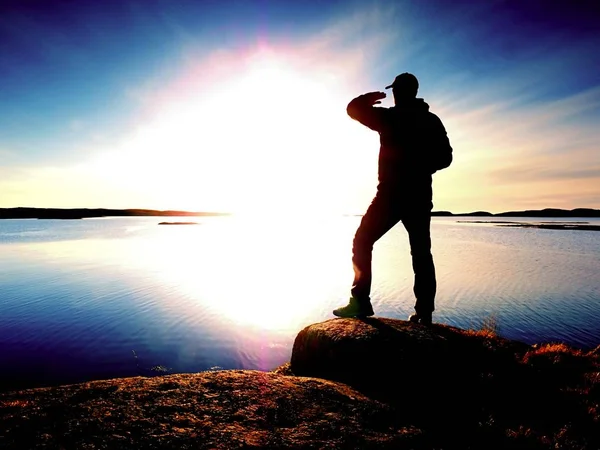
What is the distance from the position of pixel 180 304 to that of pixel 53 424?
41.1ft

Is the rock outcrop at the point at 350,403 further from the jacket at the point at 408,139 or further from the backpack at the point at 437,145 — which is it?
the backpack at the point at 437,145

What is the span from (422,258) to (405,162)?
1.60m

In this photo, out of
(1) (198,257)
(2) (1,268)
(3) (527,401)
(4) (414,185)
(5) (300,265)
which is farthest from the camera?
(1) (198,257)

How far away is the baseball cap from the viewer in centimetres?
529

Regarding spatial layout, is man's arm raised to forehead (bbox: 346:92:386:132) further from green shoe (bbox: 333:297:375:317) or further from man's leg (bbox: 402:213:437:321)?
green shoe (bbox: 333:297:375:317)

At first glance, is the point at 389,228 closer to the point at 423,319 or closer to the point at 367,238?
the point at 367,238

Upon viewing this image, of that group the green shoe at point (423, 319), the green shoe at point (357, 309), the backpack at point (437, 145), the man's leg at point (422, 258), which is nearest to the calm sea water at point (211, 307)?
the green shoe at point (357, 309)

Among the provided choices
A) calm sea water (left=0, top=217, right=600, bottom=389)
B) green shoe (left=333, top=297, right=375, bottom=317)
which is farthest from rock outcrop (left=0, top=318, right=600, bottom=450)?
calm sea water (left=0, top=217, right=600, bottom=389)

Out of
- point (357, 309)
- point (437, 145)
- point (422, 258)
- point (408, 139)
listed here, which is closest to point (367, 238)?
point (422, 258)

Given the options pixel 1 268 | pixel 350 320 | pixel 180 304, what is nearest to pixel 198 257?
pixel 1 268

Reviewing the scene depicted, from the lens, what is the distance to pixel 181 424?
3.06m

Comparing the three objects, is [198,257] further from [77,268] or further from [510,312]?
[510,312]

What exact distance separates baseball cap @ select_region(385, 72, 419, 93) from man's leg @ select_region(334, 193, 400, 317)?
1.76 m

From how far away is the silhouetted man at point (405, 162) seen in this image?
516 centimetres
